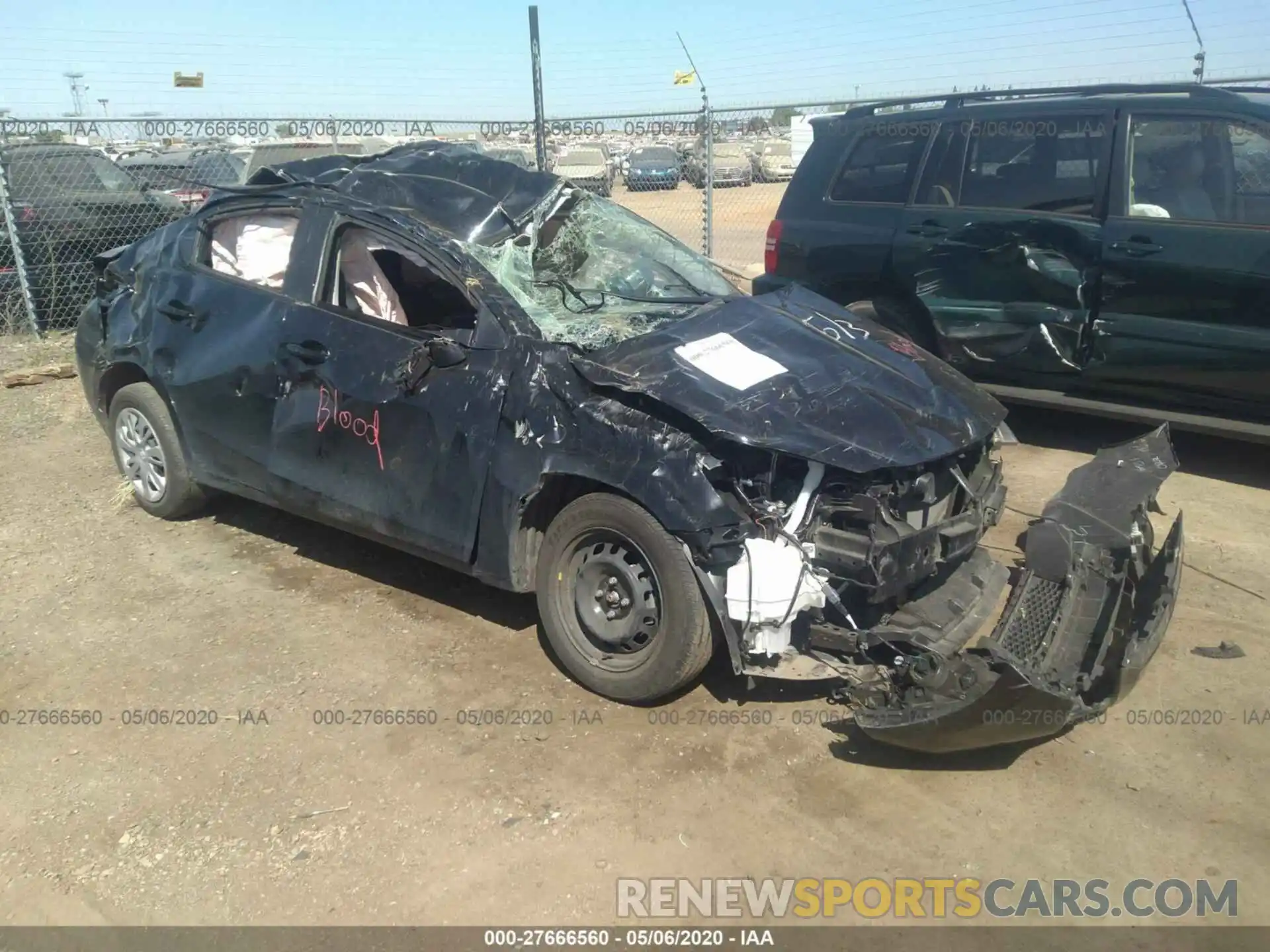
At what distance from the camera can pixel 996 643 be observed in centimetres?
364

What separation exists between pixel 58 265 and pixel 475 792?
9.04 m

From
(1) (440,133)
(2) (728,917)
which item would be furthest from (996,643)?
(1) (440,133)

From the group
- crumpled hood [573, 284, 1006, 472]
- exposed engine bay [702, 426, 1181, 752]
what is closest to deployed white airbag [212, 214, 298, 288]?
crumpled hood [573, 284, 1006, 472]

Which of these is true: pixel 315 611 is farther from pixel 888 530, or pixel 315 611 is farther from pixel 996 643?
pixel 996 643

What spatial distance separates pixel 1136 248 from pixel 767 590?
377cm

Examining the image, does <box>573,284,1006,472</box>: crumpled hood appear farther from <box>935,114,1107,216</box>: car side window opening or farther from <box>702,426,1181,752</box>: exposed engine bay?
<box>935,114,1107,216</box>: car side window opening

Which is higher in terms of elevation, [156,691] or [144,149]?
[144,149]

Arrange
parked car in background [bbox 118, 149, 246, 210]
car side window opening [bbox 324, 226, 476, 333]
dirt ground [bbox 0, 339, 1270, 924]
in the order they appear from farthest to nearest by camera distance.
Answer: parked car in background [bbox 118, 149, 246, 210] < car side window opening [bbox 324, 226, 476, 333] < dirt ground [bbox 0, 339, 1270, 924]

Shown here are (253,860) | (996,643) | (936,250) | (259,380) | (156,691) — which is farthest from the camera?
(936,250)

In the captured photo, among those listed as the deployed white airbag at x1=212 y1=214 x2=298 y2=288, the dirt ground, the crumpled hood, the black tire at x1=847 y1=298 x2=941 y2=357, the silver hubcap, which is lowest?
the dirt ground

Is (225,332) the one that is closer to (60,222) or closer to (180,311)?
(180,311)

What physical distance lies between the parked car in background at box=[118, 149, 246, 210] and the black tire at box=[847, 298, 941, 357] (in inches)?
311

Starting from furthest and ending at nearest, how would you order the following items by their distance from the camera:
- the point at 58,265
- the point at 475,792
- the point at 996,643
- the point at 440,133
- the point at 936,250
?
the point at 440,133
the point at 58,265
the point at 936,250
the point at 996,643
the point at 475,792

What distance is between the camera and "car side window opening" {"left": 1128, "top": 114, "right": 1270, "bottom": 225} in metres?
5.65
